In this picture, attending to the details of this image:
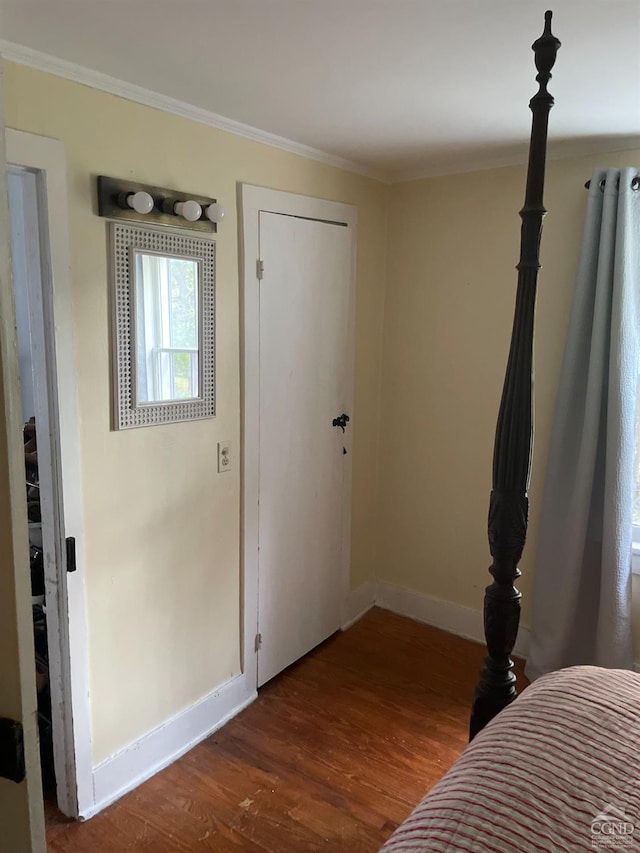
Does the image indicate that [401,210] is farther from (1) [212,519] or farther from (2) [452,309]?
(1) [212,519]

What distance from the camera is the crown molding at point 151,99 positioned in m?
1.68

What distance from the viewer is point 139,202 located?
1.94 metres

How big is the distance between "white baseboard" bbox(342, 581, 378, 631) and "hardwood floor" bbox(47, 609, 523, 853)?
218 mm

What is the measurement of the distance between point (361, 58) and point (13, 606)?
160 centimetres

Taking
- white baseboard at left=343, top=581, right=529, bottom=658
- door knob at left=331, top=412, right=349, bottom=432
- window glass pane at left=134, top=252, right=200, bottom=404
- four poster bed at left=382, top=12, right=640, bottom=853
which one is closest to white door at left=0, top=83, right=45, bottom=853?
four poster bed at left=382, top=12, right=640, bottom=853

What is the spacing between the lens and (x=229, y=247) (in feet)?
7.75

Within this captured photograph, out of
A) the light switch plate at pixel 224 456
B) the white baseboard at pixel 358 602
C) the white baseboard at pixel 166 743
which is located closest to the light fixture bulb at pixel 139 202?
the light switch plate at pixel 224 456

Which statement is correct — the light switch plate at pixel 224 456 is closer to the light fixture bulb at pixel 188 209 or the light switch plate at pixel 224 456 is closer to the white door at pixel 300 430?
the white door at pixel 300 430

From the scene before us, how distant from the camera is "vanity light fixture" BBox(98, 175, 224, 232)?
191 centimetres

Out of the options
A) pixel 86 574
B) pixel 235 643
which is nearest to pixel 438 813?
pixel 86 574

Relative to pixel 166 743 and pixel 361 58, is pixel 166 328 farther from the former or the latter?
pixel 166 743

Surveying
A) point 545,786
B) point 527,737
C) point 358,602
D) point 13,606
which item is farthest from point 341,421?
point 13,606

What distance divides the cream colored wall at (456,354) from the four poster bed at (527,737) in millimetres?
1443

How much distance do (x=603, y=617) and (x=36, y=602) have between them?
2226mm
